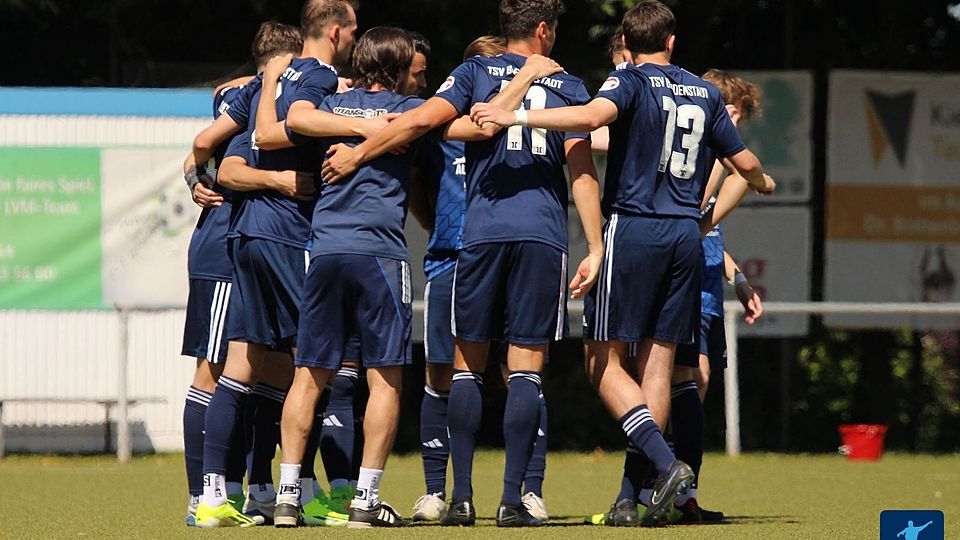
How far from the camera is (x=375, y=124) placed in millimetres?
6680

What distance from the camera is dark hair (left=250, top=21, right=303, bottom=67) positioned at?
7.39 metres

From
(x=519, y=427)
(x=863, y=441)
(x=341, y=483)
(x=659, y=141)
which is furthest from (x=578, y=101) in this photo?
(x=863, y=441)

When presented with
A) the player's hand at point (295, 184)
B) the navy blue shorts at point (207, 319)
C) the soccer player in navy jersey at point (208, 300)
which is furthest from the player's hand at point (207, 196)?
the player's hand at point (295, 184)

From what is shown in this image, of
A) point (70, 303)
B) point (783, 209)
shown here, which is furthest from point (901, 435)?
point (70, 303)

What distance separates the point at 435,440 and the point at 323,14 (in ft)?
6.41

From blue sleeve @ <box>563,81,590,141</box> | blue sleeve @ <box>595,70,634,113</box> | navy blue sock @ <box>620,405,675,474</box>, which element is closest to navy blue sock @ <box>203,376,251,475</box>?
navy blue sock @ <box>620,405,675,474</box>

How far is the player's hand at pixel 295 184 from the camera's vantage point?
6.88 meters

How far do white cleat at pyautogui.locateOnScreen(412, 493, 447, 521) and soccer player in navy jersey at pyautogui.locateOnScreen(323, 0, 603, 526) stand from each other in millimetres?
309

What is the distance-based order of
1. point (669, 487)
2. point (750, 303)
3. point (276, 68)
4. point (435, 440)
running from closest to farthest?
point (669, 487), point (276, 68), point (435, 440), point (750, 303)

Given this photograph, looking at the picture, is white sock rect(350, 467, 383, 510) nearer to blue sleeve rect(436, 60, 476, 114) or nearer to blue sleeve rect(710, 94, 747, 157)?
blue sleeve rect(436, 60, 476, 114)

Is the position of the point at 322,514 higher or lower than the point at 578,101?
lower

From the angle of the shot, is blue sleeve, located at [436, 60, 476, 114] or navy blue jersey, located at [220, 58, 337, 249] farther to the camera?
navy blue jersey, located at [220, 58, 337, 249]

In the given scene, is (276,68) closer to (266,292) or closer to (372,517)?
(266,292)

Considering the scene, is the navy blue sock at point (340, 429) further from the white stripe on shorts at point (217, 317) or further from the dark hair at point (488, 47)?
the dark hair at point (488, 47)
